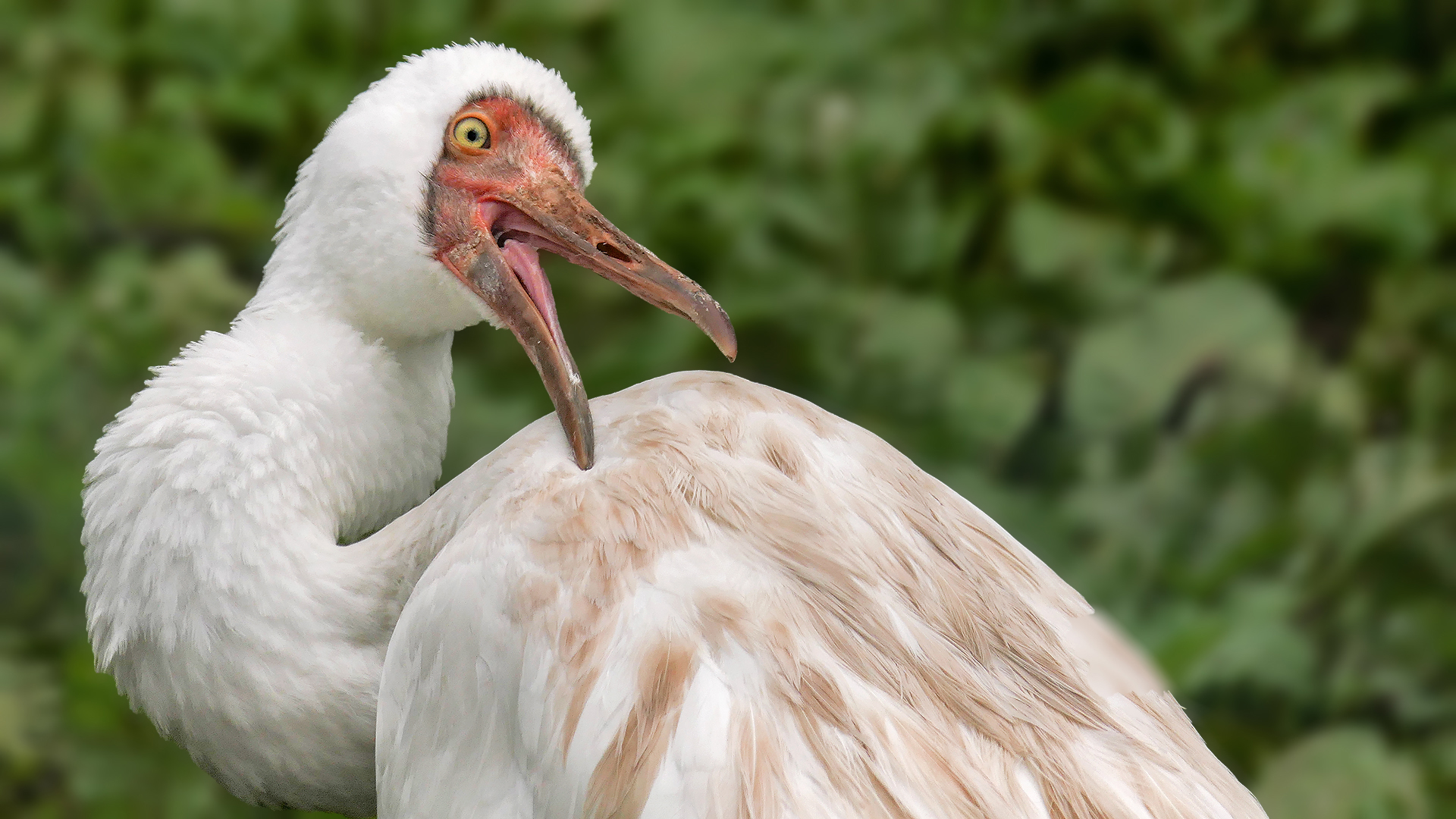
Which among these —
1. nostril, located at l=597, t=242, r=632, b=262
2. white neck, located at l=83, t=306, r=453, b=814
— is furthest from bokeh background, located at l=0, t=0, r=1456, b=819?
nostril, located at l=597, t=242, r=632, b=262

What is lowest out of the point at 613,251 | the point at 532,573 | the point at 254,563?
the point at 254,563

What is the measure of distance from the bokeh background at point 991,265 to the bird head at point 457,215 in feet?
5.25

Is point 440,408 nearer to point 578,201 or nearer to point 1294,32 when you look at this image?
point 578,201

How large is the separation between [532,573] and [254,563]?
1.19 ft

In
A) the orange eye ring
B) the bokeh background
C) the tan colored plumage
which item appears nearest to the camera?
the tan colored plumage

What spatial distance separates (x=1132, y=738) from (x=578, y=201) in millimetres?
851

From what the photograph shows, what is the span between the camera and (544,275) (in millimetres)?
1648

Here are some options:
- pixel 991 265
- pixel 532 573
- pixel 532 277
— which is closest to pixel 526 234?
pixel 532 277

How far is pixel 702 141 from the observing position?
3676 mm

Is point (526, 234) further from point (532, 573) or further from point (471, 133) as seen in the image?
point (532, 573)

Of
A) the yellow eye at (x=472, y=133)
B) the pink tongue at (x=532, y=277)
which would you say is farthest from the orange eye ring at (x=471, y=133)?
the pink tongue at (x=532, y=277)

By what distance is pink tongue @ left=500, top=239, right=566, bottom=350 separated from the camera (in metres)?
1.64

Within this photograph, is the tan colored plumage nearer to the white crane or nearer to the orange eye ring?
the white crane

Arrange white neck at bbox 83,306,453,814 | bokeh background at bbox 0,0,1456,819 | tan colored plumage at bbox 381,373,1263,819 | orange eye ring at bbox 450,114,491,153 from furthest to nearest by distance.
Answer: bokeh background at bbox 0,0,1456,819 < orange eye ring at bbox 450,114,491,153 < white neck at bbox 83,306,453,814 < tan colored plumage at bbox 381,373,1263,819
